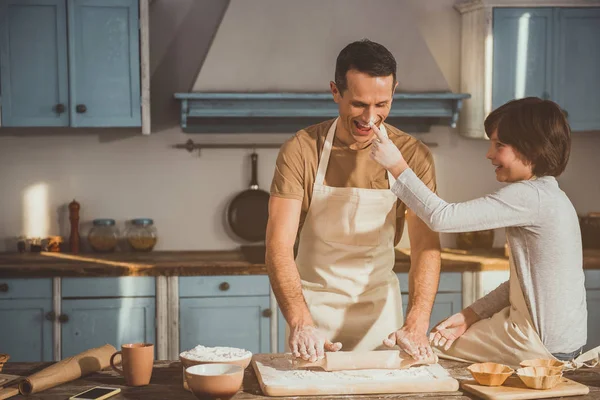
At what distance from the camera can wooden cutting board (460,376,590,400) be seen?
6.20 ft

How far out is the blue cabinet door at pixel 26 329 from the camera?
13.6 ft

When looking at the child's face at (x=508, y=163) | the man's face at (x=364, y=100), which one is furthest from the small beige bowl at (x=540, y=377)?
the man's face at (x=364, y=100)

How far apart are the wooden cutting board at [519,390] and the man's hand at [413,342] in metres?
0.16

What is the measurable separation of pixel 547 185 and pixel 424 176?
0.45 metres

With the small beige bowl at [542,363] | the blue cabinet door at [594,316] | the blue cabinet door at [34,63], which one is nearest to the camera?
the small beige bowl at [542,363]

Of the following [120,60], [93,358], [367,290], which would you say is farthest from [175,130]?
[93,358]

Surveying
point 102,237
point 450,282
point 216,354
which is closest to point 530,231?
point 216,354

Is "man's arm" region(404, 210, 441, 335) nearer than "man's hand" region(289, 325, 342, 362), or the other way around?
"man's hand" region(289, 325, 342, 362)

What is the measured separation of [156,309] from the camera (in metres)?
4.21

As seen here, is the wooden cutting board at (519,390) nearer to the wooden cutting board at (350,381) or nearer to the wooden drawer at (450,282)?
the wooden cutting board at (350,381)

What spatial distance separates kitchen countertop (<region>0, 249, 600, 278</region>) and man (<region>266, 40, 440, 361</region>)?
4.85 ft

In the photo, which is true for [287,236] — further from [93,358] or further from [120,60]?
[120,60]

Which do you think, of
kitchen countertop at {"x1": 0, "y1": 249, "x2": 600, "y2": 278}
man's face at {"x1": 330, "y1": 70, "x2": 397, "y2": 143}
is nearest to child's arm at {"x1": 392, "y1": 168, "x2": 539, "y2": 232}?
man's face at {"x1": 330, "y1": 70, "x2": 397, "y2": 143}

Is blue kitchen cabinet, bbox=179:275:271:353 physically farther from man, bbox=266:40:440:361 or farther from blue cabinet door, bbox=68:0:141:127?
man, bbox=266:40:440:361
